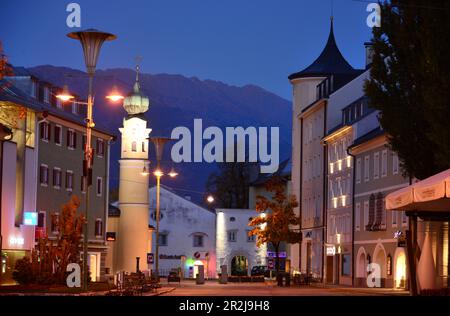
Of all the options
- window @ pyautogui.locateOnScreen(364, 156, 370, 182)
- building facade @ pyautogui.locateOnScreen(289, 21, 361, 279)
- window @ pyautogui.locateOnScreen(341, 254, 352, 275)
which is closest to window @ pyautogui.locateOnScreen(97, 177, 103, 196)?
building facade @ pyautogui.locateOnScreen(289, 21, 361, 279)

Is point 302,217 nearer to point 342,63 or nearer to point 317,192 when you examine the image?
point 317,192

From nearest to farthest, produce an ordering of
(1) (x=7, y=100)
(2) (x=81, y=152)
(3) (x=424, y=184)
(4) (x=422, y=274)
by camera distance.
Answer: (3) (x=424, y=184), (4) (x=422, y=274), (1) (x=7, y=100), (2) (x=81, y=152)

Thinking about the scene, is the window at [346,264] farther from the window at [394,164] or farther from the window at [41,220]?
the window at [41,220]

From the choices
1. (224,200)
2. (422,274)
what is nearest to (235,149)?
(224,200)

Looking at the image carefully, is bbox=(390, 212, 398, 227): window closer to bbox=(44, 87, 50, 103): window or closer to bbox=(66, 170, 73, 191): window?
bbox=(66, 170, 73, 191): window

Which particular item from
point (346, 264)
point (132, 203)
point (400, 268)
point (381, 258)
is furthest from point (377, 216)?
point (132, 203)

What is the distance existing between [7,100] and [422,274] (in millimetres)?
39197

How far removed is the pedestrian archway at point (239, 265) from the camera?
13000 centimetres

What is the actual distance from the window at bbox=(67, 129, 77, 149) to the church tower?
67.9ft

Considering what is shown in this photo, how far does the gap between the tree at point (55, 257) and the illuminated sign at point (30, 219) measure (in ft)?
34.7

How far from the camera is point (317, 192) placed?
9694cm

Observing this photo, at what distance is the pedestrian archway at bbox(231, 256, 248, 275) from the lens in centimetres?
13000

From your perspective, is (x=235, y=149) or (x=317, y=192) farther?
(x=235, y=149)
